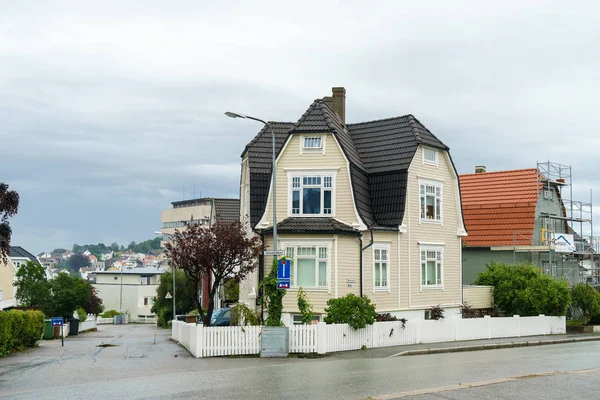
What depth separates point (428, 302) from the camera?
35.1 meters

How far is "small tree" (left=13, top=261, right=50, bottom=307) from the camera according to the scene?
53375 mm

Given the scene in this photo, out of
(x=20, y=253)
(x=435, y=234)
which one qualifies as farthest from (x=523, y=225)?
(x=20, y=253)

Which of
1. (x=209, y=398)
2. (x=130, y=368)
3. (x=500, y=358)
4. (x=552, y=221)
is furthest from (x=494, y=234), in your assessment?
(x=209, y=398)

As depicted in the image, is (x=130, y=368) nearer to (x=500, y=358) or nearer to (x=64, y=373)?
(x=64, y=373)

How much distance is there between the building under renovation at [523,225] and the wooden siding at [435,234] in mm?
10490

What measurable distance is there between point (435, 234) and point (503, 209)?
15.0m

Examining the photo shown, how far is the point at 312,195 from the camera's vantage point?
32.1 m

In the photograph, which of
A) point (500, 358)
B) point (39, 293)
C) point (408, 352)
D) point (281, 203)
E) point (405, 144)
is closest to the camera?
point (500, 358)

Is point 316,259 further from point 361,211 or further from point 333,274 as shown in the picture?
point 361,211

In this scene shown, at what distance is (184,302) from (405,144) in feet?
142

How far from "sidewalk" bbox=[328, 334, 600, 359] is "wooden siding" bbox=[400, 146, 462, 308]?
12.2ft

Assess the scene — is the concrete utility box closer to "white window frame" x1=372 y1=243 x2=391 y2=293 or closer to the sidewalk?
the sidewalk

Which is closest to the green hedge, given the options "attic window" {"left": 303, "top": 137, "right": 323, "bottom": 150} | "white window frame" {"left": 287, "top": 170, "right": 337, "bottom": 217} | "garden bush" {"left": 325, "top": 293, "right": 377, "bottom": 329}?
"white window frame" {"left": 287, "top": 170, "right": 337, "bottom": 217}

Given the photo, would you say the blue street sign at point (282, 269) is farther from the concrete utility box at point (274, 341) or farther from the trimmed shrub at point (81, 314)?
the trimmed shrub at point (81, 314)
